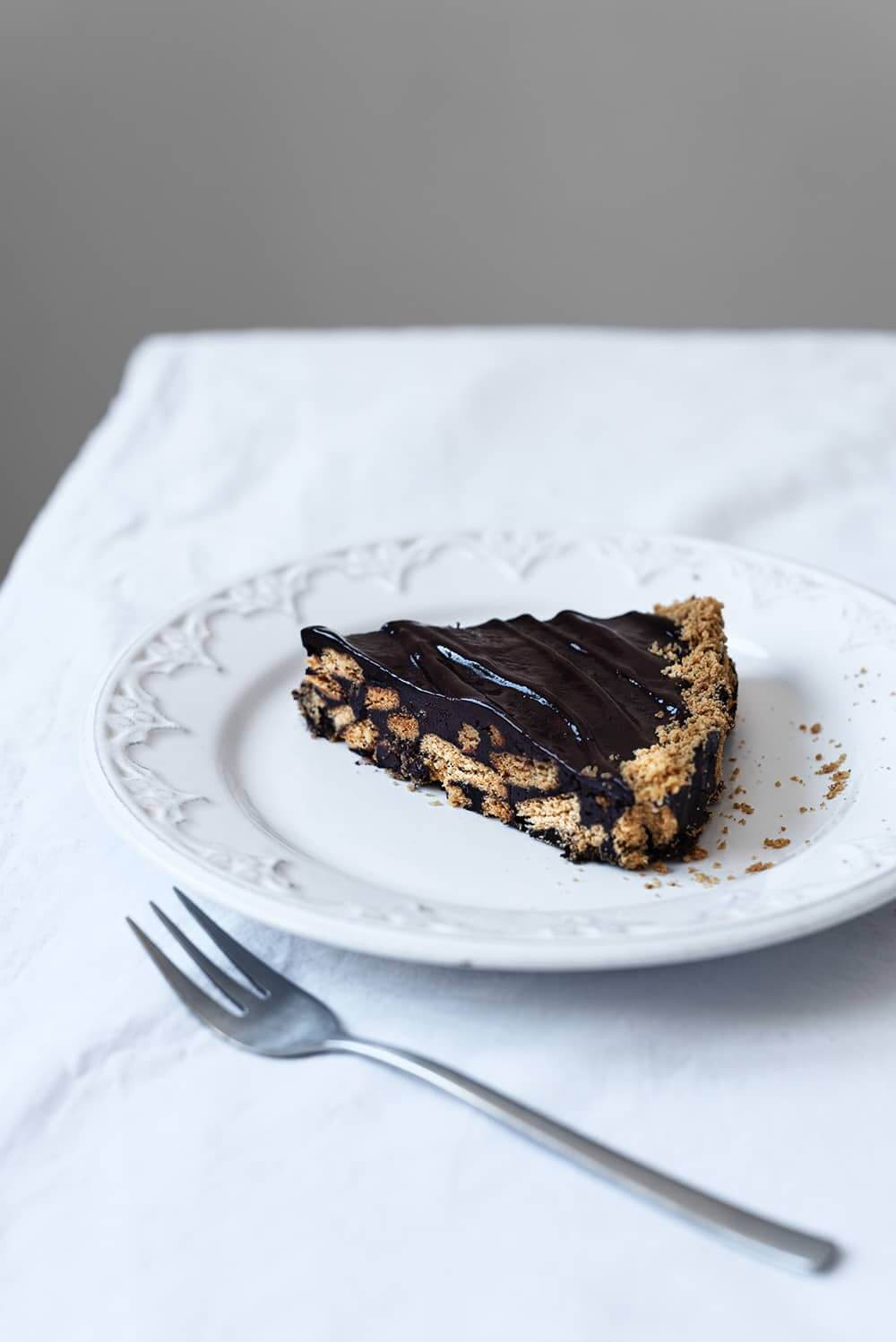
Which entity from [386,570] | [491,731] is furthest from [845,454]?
[491,731]

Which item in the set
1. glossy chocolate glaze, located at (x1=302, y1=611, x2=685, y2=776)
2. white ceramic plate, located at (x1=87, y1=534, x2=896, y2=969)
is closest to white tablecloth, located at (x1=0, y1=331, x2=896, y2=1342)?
white ceramic plate, located at (x1=87, y1=534, x2=896, y2=969)

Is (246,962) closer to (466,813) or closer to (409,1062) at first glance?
(409,1062)

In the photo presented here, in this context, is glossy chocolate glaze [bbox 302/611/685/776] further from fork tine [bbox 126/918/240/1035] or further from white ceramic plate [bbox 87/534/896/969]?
fork tine [bbox 126/918/240/1035]

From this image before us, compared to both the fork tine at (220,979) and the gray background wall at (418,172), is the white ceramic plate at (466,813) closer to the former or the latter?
the fork tine at (220,979)

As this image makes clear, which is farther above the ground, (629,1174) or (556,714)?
(556,714)

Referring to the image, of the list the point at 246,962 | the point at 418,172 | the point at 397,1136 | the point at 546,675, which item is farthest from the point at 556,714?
the point at 418,172

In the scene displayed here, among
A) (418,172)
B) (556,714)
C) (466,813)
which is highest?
(418,172)
